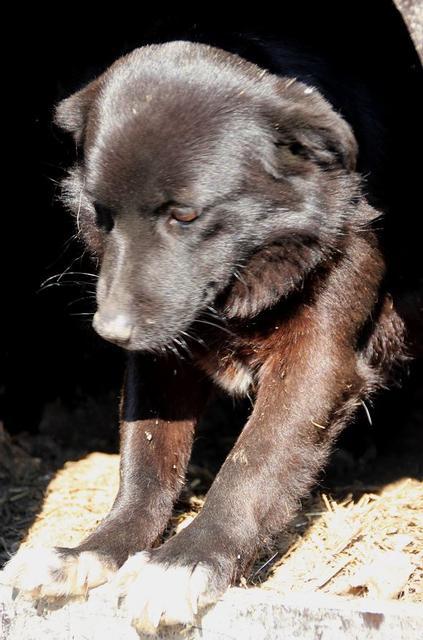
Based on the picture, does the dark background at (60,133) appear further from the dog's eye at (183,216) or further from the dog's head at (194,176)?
the dog's eye at (183,216)

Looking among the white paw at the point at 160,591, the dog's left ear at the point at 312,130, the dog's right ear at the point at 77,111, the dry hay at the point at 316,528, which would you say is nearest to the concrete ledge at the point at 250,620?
the white paw at the point at 160,591

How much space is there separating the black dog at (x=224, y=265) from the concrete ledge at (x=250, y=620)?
9 centimetres

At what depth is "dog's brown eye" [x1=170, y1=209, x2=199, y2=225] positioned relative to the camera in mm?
3232

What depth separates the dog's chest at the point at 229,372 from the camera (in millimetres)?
3781

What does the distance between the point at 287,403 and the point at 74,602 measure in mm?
963

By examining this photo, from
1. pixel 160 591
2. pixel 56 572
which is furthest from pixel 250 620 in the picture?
pixel 56 572

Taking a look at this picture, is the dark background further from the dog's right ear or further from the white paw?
the white paw

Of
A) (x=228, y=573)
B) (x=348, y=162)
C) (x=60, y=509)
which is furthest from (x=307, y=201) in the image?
(x=60, y=509)

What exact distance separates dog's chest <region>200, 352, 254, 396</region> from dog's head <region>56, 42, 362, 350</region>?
1.28ft

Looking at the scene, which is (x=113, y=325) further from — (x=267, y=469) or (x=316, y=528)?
(x=316, y=528)

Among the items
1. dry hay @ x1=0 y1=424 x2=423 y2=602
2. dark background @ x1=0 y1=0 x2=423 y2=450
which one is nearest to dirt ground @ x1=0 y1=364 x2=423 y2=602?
dry hay @ x1=0 y1=424 x2=423 y2=602

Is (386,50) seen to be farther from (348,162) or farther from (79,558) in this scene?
(79,558)

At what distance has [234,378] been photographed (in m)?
3.84

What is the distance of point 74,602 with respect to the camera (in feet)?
9.76
